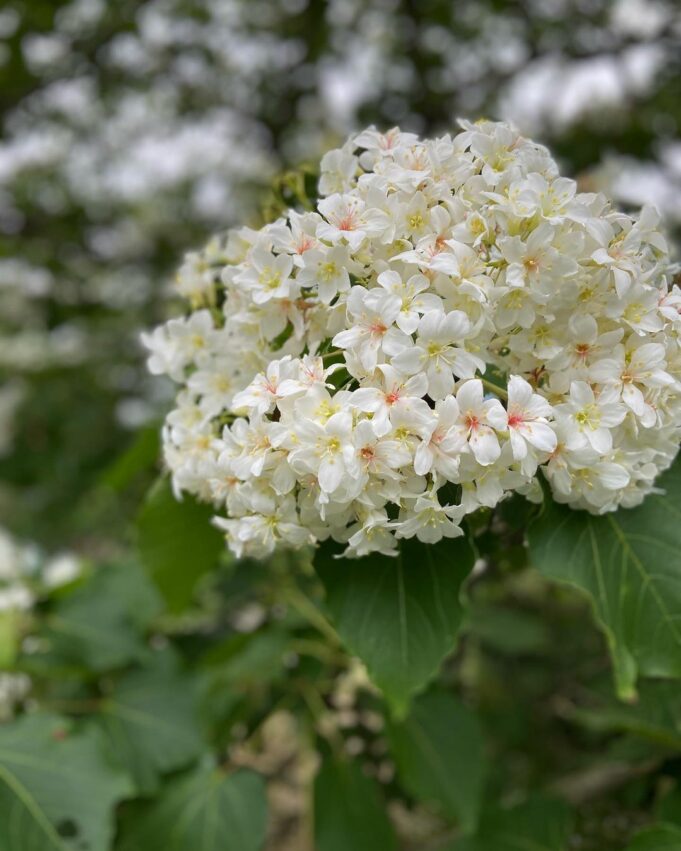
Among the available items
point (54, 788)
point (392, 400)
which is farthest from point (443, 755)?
point (392, 400)

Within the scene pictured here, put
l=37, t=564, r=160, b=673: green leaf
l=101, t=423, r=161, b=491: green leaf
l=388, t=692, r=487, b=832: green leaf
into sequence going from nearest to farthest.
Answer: l=101, t=423, r=161, b=491: green leaf → l=388, t=692, r=487, b=832: green leaf → l=37, t=564, r=160, b=673: green leaf

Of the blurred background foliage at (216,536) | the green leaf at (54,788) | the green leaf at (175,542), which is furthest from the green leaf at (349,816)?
the green leaf at (175,542)

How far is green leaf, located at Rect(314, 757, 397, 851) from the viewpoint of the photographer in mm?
1799

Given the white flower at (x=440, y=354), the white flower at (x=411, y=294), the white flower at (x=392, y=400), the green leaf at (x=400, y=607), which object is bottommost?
the green leaf at (x=400, y=607)

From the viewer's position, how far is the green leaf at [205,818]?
1.67 meters

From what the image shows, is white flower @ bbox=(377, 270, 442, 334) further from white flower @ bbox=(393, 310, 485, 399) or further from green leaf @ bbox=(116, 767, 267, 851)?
green leaf @ bbox=(116, 767, 267, 851)

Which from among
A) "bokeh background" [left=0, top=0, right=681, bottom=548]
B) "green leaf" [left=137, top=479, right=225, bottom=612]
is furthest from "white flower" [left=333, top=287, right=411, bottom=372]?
"bokeh background" [left=0, top=0, right=681, bottom=548]

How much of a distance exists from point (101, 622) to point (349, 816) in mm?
713

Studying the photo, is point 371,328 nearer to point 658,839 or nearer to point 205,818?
point 658,839

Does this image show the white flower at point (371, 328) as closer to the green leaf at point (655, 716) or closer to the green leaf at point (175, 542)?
the green leaf at point (175, 542)

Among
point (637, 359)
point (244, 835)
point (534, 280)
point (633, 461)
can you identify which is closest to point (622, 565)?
point (633, 461)

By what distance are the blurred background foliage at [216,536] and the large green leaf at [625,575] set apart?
0.20ft

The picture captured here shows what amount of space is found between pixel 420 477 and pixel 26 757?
1.05 m

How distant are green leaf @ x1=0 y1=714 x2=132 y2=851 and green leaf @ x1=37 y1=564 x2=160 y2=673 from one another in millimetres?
297
